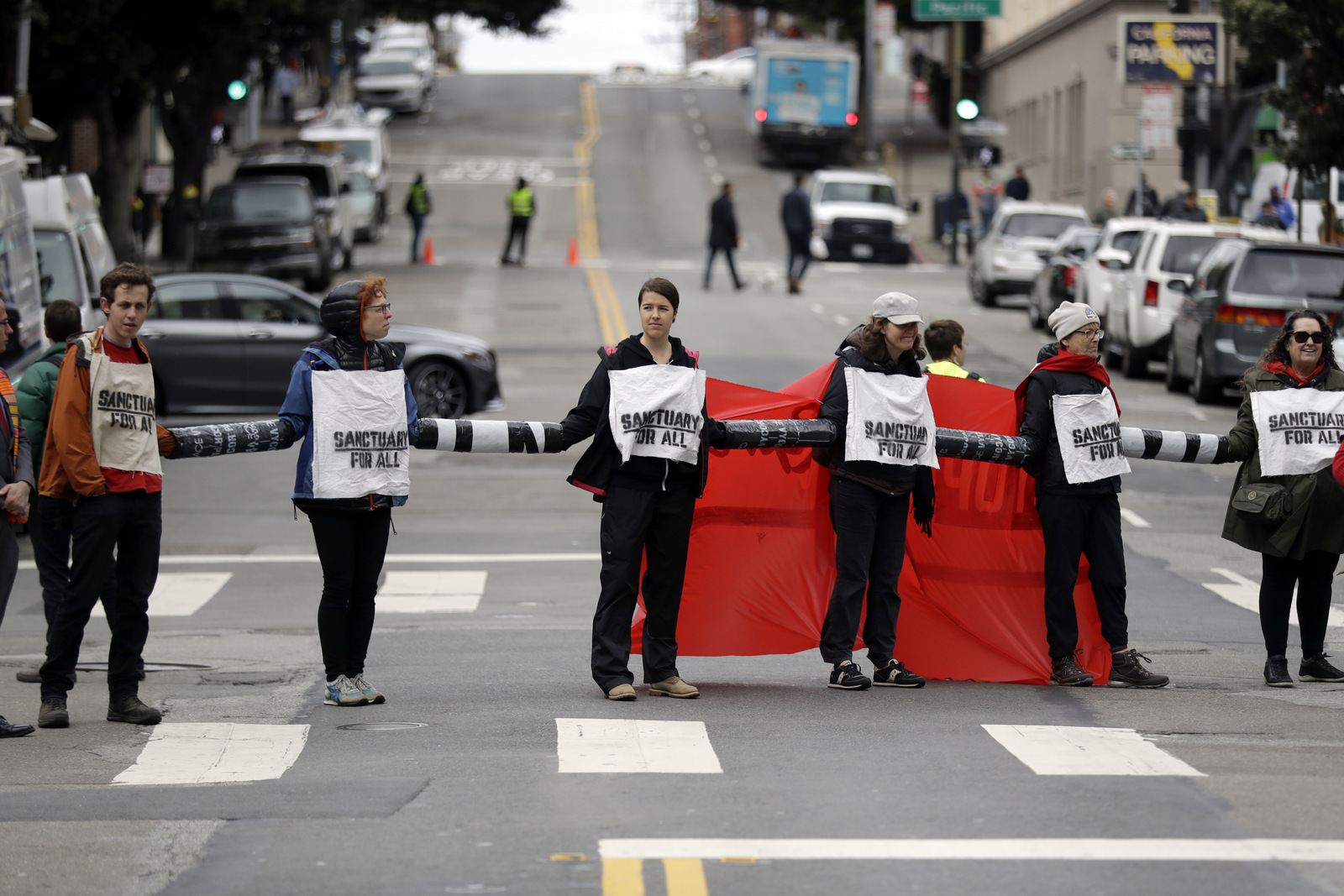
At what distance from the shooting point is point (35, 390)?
9.22m

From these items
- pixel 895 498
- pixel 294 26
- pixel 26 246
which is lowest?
pixel 895 498

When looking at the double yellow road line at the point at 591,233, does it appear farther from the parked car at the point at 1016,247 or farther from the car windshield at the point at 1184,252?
the car windshield at the point at 1184,252

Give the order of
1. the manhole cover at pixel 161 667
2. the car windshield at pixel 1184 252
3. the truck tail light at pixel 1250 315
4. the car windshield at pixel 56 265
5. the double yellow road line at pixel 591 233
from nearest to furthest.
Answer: the manhole cover at pixel 161 667
the car windshield at pixel 56 265
the truck tail light at pixel 1250 315
the car windshield at pixel 1184 252
the double yellow road line at pixel 591 233

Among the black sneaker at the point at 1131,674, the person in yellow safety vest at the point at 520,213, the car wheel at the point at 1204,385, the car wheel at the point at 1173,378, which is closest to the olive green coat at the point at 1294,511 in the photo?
the black sneaker at the point at 1131,674

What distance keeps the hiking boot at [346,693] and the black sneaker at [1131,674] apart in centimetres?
345

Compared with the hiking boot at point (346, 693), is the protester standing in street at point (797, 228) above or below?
above

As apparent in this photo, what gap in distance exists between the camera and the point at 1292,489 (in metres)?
9.20

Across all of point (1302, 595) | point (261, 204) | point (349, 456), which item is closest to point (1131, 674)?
point (1302, 595)

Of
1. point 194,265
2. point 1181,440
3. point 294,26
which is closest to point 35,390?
point 1181,440

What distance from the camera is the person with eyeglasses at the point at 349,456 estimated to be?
8.29 meters

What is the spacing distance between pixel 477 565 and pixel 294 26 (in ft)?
97.3

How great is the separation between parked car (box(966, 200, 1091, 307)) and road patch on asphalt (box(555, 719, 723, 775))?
26028 mm

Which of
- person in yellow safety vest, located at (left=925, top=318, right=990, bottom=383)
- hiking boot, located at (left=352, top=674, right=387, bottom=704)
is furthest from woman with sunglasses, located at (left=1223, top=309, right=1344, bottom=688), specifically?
hiking boot, located at (left=352, top=674, right=387, bottom=704)

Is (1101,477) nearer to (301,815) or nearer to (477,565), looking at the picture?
(301,815)
